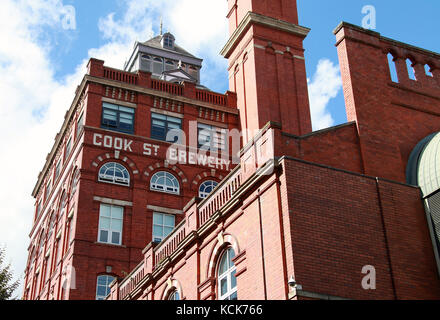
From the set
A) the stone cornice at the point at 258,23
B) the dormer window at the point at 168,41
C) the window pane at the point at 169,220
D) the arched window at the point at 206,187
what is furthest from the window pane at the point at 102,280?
the dormer window at the point at 168,41

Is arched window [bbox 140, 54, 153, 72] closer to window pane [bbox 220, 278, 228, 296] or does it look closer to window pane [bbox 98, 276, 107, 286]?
window pane [bbox 98, 276, 107, 286]

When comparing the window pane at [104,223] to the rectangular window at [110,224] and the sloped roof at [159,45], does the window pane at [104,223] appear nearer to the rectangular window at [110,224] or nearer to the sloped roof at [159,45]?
the rectangular window at [110,224]

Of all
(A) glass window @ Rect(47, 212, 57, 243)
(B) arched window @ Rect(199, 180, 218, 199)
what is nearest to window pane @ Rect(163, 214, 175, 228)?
(B) arched window @ Rect(199, 180, 218, 199)

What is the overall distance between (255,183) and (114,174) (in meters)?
21.2

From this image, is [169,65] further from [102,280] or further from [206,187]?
[102,280]

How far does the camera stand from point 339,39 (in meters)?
25.2

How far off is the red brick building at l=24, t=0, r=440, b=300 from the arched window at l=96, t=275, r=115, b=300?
3.0 inches

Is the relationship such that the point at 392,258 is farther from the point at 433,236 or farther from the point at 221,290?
the point at 221,290

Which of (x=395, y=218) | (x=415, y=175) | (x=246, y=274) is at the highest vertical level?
(x=415, y=175)

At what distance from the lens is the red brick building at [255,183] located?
18875 mm

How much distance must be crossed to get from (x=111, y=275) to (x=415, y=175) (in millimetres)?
20170

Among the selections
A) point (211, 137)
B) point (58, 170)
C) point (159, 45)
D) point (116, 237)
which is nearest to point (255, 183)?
point (116, 237)
